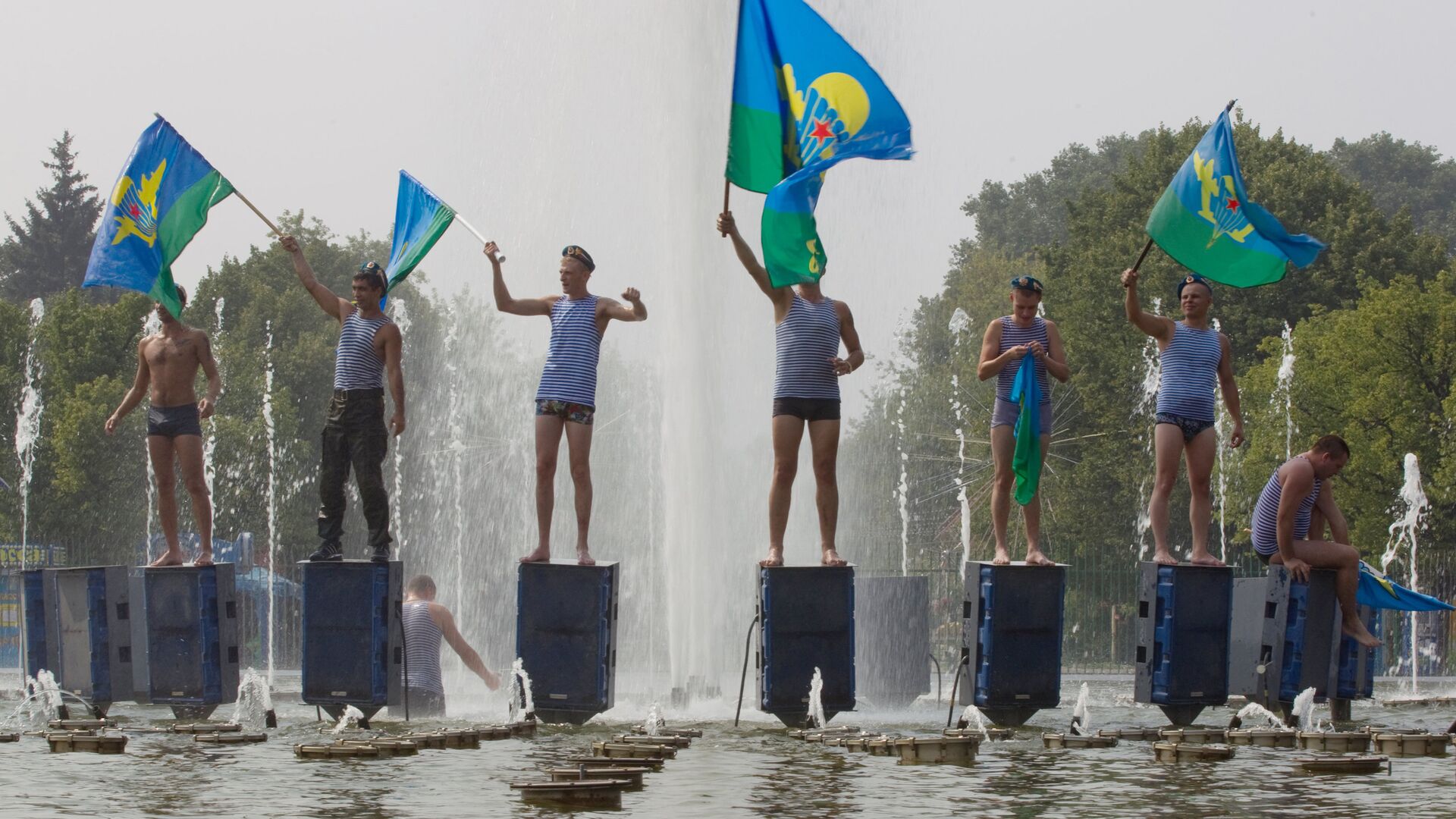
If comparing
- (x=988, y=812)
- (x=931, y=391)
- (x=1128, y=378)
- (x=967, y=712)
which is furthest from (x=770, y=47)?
(x=931, y=391)

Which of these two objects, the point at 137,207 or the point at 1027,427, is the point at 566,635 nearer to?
the point at 1027,427

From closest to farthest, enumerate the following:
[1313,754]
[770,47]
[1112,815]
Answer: [1112,815], [1313,754], [770,47]

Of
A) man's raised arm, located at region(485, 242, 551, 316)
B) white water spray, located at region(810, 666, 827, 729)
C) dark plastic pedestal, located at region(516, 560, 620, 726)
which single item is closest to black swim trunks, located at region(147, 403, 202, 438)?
man's raised arm, located at region(485, 242, 551, 316)

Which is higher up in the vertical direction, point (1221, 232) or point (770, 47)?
point (770, 47)

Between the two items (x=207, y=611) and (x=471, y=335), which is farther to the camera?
(x=471, y=335)

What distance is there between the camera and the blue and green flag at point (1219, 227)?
1161cm

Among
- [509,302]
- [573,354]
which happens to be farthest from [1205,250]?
[509,302]

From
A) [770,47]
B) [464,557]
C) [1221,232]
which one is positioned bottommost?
[464,557]

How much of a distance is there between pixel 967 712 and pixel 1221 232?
Answer: 3.38 metres

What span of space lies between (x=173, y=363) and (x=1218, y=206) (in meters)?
6.65

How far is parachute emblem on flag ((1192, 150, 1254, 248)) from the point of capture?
1166cm

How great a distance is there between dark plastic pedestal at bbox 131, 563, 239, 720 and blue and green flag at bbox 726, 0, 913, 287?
4.17m

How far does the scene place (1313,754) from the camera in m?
9.10

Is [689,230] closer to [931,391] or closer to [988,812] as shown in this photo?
[988,812]
